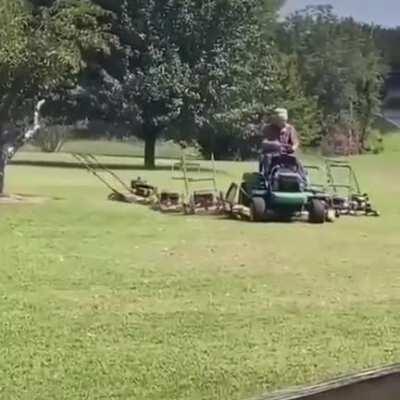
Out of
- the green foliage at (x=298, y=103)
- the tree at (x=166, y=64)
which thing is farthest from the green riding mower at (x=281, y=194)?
the green foliage at (x=298, y=103)

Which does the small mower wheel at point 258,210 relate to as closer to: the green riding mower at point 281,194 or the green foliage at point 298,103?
the green riding mower at point 281,194

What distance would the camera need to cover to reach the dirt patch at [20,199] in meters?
17.1

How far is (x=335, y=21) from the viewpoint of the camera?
54.7 meters

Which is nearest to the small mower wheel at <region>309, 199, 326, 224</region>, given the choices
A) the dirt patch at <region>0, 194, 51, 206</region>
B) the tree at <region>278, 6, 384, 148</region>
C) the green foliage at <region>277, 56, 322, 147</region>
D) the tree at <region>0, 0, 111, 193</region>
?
the tree at <region>0, 0, 111, 193</region>

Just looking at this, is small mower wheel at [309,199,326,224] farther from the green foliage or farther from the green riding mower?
the green foliage

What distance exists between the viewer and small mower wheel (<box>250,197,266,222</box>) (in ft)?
47.5

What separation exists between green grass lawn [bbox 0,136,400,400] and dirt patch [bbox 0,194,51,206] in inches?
106

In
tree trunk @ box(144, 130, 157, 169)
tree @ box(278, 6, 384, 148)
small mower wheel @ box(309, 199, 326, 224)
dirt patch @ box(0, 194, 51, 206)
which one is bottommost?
dirt patch @ box(0, 194, 51, 206)

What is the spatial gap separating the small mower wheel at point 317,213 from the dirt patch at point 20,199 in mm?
5030

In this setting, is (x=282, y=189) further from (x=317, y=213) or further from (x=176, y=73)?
(x=176, y=73)

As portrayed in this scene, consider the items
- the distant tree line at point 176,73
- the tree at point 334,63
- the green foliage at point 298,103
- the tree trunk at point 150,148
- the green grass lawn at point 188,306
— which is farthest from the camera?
the tree at point 334,63

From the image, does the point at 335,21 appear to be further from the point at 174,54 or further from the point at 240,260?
the point at 240,260

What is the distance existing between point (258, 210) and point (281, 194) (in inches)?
15.7

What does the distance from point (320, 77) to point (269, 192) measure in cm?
3731
